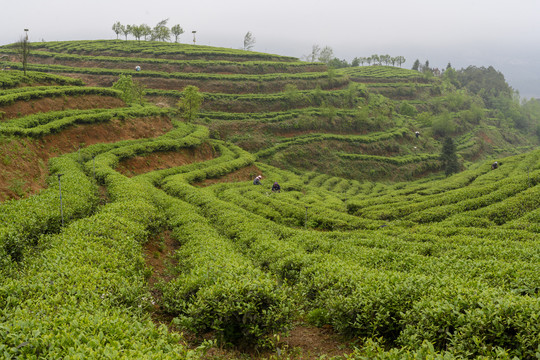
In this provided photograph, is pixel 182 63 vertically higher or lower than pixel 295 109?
higher

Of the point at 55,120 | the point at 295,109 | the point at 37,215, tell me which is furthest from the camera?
the point at 295,109

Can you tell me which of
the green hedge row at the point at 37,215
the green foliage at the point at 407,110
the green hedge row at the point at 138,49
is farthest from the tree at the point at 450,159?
the green hedge row at the point at 37,215

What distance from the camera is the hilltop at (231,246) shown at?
21.5 feet

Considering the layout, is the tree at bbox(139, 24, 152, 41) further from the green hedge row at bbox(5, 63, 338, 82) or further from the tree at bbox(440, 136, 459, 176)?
the tree at bbox(440, 136, 459, 176)

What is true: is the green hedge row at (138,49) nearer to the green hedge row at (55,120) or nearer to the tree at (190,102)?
the tree at (190,102)

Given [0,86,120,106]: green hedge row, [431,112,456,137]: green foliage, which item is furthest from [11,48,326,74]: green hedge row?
[431,112,456,137]: green foliage

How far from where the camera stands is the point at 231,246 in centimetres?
1549

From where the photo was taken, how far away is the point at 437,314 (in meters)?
6.76

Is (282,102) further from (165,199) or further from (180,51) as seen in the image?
(165,199)

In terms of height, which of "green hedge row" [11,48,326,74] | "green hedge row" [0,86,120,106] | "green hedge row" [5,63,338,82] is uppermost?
"green hedge row" [11,48,326,74]

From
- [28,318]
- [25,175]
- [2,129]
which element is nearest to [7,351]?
[28,318]

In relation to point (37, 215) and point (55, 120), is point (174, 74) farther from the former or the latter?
point (37, 215)

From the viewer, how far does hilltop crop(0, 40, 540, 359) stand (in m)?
6.55

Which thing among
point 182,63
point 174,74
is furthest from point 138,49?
point 174,74
